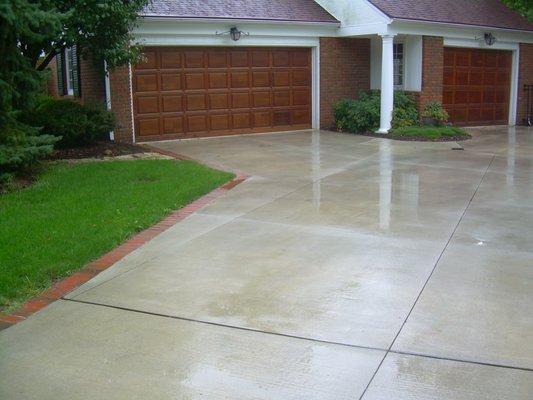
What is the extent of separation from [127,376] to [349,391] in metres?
1.40

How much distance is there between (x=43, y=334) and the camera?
4781 millimetres

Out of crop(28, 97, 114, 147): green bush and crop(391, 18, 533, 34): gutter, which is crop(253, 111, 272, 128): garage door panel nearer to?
crop(391, 18, 533, 34): gutter

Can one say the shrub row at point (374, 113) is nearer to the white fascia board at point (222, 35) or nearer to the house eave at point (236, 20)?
the white fascia board at point (222, 35)

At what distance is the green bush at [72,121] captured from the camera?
1279cm

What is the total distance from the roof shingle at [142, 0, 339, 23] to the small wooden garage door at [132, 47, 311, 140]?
87 cm

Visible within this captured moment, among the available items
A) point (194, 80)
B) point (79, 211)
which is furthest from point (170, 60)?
point (79, 211)

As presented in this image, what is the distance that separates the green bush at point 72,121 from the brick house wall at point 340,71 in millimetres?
7212

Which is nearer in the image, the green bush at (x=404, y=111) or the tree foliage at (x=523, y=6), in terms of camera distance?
the green bush at (x=404, y=111)

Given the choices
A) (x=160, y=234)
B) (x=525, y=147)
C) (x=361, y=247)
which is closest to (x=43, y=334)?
(x=160, y=234)

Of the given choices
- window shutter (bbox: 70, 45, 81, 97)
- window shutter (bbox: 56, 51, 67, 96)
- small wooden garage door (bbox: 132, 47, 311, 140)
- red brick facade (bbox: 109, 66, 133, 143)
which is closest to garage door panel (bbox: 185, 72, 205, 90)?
small wooden garage door (bbox: 132, 47, 311, 140)

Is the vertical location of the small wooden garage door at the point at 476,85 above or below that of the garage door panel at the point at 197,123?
above

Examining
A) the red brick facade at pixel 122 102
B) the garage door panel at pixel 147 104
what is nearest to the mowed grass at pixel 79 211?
the red brick facade at pixel 122 102

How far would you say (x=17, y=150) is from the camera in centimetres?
959

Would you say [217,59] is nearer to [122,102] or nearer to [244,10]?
[244,10]
